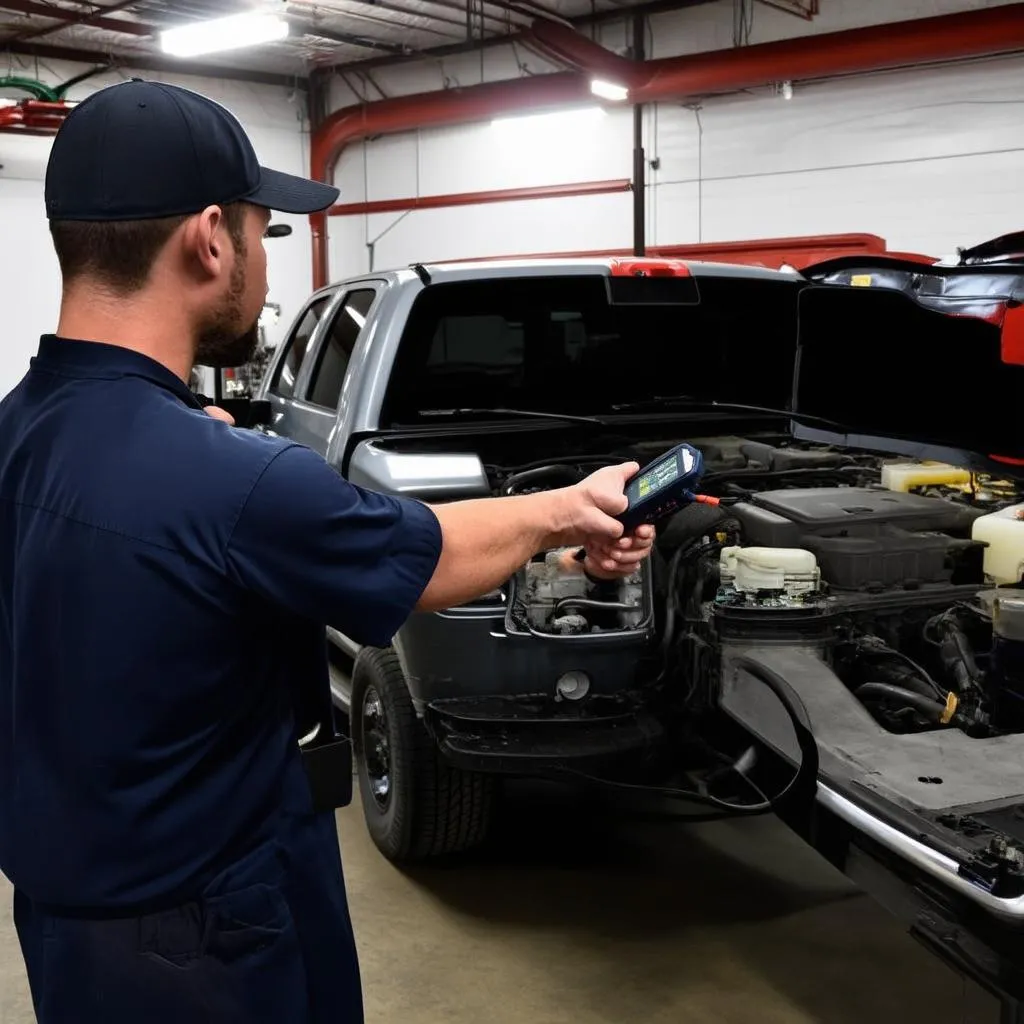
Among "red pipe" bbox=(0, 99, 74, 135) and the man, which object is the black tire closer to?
the man

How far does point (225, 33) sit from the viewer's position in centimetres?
1072

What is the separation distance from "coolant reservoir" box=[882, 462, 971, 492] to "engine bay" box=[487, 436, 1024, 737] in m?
0.23

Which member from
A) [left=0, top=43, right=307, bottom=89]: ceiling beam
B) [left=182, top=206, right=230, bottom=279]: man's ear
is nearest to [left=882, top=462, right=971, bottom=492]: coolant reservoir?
[left=182, top=206, right=230, bottom=279]: man's ear

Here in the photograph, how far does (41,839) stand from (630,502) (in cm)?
95

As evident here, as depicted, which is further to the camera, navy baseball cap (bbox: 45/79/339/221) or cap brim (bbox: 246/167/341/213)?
cap brim (bbox: 246/167/341/213)

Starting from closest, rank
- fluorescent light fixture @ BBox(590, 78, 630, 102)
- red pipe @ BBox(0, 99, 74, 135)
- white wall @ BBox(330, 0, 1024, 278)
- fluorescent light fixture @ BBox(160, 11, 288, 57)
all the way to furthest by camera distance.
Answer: white wall @ BBox(330, 0, 1024, 278), fluorescent light fixture @ BBox(160, 11, 288, 57), fluorescent light fixture @ BBox(590, 78, 630, 102), red pipe @ BBox(0, 99, 74, 135)

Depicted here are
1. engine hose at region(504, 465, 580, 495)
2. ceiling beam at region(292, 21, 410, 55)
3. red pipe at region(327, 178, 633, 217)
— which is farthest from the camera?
ceiling beam at region(292, 21, 410, 55)

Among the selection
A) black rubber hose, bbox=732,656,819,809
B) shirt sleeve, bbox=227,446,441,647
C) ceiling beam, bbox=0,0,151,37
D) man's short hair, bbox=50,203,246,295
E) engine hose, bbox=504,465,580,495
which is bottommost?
black rubber hose, bbox=732,656,819,809

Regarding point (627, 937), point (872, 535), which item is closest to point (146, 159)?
point (872, 535)

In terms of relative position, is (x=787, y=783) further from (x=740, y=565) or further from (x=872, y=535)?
(x=872, y=535)

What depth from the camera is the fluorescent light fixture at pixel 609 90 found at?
11820mm

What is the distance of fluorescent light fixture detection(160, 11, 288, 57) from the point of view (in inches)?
409

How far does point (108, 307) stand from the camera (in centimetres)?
149

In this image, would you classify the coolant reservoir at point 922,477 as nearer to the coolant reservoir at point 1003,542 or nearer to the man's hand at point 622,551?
the coolant reservoir at point 1003,542
